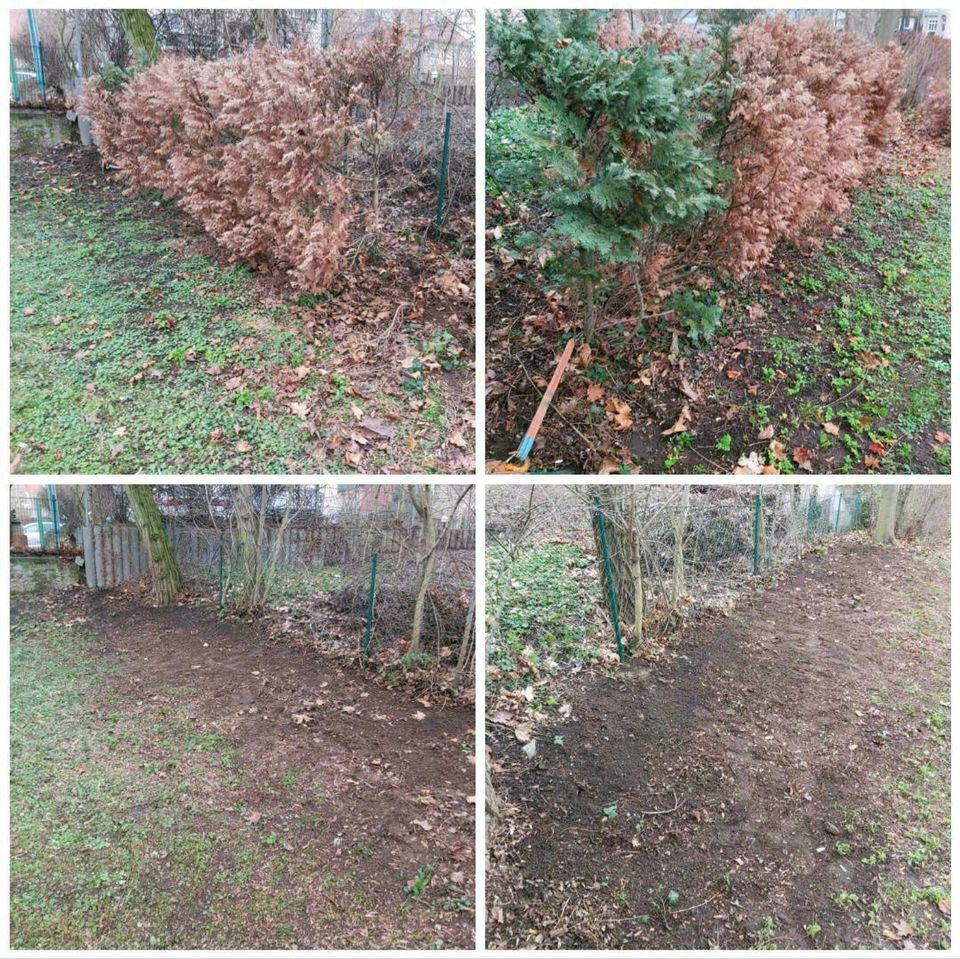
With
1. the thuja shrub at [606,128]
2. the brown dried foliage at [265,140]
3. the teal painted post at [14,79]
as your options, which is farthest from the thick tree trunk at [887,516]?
the teal painted post at [14,79]

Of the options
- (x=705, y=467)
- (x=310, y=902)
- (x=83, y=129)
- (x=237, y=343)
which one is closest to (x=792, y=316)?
(x=705, y=467)

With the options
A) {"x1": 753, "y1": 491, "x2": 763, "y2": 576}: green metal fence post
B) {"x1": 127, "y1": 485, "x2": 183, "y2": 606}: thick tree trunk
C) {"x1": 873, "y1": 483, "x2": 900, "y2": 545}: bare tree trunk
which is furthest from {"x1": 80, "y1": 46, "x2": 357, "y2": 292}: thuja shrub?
{"x1": 873, "y1": 483, "x2": 900, "y2": 545}: bare tree trunk

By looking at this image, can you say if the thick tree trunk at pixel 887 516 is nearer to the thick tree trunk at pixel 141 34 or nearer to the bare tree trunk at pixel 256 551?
the bare tree trunk at pixel 256 551

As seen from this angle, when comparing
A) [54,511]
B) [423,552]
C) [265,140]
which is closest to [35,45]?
[265,140]

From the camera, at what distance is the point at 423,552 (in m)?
3.62

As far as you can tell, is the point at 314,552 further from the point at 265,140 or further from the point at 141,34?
the point at 141,34

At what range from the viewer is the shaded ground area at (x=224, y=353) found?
2736mm

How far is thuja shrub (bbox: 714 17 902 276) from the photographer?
2.46 metres

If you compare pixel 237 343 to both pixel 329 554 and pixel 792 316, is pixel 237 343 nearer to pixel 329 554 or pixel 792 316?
pixel 329 554

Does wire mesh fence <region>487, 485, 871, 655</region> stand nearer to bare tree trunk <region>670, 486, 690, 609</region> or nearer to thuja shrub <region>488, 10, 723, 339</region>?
bare tree trunk <region>670, 486, 690, 609</region>

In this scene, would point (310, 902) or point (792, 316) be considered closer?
point (310, 902)

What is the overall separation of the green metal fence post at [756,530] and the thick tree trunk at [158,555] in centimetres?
403

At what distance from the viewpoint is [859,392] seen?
118 inches

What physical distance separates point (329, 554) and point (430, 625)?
3.08ft
